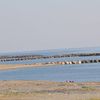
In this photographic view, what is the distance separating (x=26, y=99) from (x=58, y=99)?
2.02 metres

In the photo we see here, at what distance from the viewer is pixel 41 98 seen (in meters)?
29.0

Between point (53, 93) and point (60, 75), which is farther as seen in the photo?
point (60, 75)

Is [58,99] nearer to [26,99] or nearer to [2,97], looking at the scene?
[26,99]

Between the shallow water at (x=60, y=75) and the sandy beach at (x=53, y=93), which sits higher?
the sandy beach at (x=53, y=93)

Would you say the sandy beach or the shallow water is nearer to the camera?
the sandy beach

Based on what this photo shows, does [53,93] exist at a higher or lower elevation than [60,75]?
higher

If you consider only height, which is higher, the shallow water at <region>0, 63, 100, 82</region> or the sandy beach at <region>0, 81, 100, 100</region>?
the sandy beach at <region>0, 81, 100, 100</region>

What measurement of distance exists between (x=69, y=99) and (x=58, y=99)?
71 centimetres

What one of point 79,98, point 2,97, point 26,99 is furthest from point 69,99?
point 2,97

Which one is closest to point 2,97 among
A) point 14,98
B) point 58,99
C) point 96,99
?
point 14,98

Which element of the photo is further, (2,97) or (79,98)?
(2,97)

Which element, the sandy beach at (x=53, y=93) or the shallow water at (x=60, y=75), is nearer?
the sandy beach at (x=53, y=93)

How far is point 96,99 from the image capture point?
2623cm

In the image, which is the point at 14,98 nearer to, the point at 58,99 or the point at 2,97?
the point at 2,97
